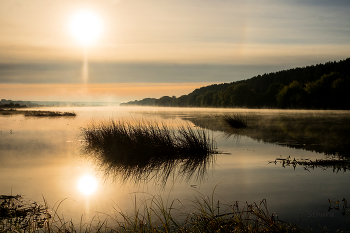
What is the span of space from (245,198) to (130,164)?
14.7 ft

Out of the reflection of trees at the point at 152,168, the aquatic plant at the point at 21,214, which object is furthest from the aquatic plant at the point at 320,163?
the aquatic plant at the point at 21,214

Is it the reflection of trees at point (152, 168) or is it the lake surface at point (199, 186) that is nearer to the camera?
the lake surface at point (199, 186)

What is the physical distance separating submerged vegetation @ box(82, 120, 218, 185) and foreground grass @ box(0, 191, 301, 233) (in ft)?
8.10

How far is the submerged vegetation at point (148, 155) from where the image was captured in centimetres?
839

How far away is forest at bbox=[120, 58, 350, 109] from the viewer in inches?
2594

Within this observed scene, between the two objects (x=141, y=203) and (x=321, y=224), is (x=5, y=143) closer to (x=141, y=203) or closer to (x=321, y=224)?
(x=141, y=203)

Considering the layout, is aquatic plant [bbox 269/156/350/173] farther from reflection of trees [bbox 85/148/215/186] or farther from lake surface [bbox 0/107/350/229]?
reflection of trees [bbox 85/148/215/186]

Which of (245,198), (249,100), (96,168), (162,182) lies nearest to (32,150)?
(96,168)

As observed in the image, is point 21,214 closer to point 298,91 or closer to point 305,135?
point 305,135

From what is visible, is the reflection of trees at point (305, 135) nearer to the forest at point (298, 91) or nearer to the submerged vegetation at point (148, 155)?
the submerged vegetation at point (148, 155)

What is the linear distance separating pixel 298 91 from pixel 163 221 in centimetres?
7747

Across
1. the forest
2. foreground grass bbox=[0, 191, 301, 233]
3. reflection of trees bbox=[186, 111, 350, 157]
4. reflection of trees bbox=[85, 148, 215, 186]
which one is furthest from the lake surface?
the forest

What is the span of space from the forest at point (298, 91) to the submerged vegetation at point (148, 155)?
61847 millimetres

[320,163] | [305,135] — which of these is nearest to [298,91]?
[305,135]
